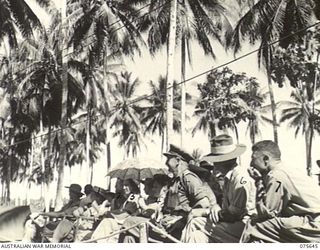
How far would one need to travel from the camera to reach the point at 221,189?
5988 mm

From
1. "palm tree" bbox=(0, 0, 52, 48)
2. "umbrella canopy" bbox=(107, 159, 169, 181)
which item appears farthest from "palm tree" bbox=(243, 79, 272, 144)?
"palm tree" bbox=(0, 0, 52, 48)

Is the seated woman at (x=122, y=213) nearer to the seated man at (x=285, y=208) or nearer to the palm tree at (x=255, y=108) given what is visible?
the seated man at (x=285, y=208)

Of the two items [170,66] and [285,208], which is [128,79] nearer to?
[170,66]

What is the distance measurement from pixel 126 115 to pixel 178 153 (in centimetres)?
71

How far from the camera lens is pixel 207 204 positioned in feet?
19.7

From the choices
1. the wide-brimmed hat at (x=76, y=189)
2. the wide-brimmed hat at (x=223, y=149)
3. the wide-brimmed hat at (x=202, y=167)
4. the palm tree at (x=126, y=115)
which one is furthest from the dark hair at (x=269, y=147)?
the wide-brimmed hat at (x=76, y=189)

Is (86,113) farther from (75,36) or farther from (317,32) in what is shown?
(317,32)

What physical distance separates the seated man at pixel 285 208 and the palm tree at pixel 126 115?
135cm

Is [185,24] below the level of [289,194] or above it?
above

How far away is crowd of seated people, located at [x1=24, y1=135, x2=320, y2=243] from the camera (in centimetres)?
569

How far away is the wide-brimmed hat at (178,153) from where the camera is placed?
20.2 ft

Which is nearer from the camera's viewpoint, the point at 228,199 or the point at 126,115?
the point at 228,199

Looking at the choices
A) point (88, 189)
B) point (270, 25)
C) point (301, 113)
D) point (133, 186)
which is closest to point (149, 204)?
point (133, 186)

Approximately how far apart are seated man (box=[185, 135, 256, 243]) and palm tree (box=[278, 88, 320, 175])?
A: 1.65 ft
